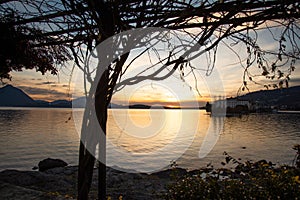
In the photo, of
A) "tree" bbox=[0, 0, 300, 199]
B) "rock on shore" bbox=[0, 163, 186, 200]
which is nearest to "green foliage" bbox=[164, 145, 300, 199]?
"rock on shore" bbox=[0, 163, 186, 200]

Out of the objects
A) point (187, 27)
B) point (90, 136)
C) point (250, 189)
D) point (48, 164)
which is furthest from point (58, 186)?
point (48, 164)

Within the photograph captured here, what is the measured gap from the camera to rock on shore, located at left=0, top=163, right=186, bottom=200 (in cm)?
367

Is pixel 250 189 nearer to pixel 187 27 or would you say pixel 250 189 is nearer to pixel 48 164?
pixel 187 27

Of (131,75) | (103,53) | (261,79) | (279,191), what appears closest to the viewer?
(103,53)

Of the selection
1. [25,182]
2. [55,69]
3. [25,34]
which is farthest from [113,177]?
[25,34]

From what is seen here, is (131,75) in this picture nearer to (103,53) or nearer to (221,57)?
(103,53)

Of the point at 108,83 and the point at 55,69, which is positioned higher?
the point at 55,69

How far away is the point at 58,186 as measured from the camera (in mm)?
8297

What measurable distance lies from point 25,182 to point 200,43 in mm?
9056

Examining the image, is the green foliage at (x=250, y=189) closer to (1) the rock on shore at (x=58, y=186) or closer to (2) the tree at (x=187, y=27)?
(1) the rock on shore at (x=58, y=186)

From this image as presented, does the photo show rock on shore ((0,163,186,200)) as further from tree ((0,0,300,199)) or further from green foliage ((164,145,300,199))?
tree ((0,0,300,199))

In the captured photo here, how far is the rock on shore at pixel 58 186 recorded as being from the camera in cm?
367

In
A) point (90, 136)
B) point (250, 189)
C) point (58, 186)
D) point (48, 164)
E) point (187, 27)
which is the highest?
point (187, 27)

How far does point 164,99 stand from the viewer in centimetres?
247
